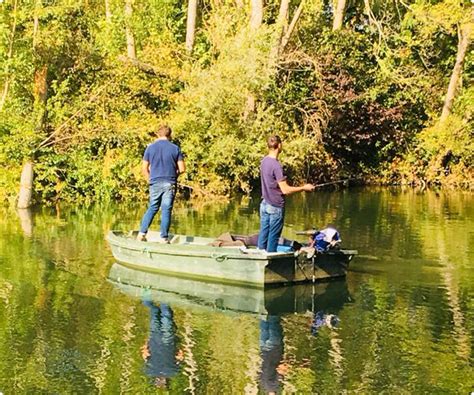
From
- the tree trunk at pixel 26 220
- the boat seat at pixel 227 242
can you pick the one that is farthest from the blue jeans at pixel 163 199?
the tree trunk at pixel 26 220

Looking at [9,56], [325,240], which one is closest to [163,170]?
[325,240]

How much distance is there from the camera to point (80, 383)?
7.00 m

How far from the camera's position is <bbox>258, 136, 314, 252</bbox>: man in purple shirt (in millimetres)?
10828

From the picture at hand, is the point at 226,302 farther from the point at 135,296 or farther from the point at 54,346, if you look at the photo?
the point at 54,346

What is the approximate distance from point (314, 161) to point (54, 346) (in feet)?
70.5

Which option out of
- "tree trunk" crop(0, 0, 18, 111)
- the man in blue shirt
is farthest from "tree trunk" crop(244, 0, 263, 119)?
the man in blue shirt

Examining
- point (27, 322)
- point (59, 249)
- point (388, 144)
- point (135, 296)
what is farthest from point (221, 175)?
point (27, 322)

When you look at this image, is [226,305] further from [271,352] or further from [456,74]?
[456,74]

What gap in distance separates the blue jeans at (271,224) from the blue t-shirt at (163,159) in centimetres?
175

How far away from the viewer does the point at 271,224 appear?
10.9 m

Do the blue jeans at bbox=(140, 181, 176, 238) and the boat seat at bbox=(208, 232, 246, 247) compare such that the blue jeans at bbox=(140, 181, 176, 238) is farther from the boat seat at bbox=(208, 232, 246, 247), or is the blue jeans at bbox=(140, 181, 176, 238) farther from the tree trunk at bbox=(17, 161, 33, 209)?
the tree trunk at bbox=(17, 161, 33, 209)

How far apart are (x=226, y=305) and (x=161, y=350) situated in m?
2.20

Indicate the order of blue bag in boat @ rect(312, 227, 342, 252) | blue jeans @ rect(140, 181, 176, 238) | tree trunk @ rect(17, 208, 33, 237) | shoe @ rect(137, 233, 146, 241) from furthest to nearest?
tree trunk @ rect(17, 208, 33, 237) < shoe @ rect(137, 233, 146, 241) < blue jeans @ rect(140, 181, 176, 238) < blue bag in boat @ rect(312, 227, 342, 252)

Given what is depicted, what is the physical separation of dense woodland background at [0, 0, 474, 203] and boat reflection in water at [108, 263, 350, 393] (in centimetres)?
1026
